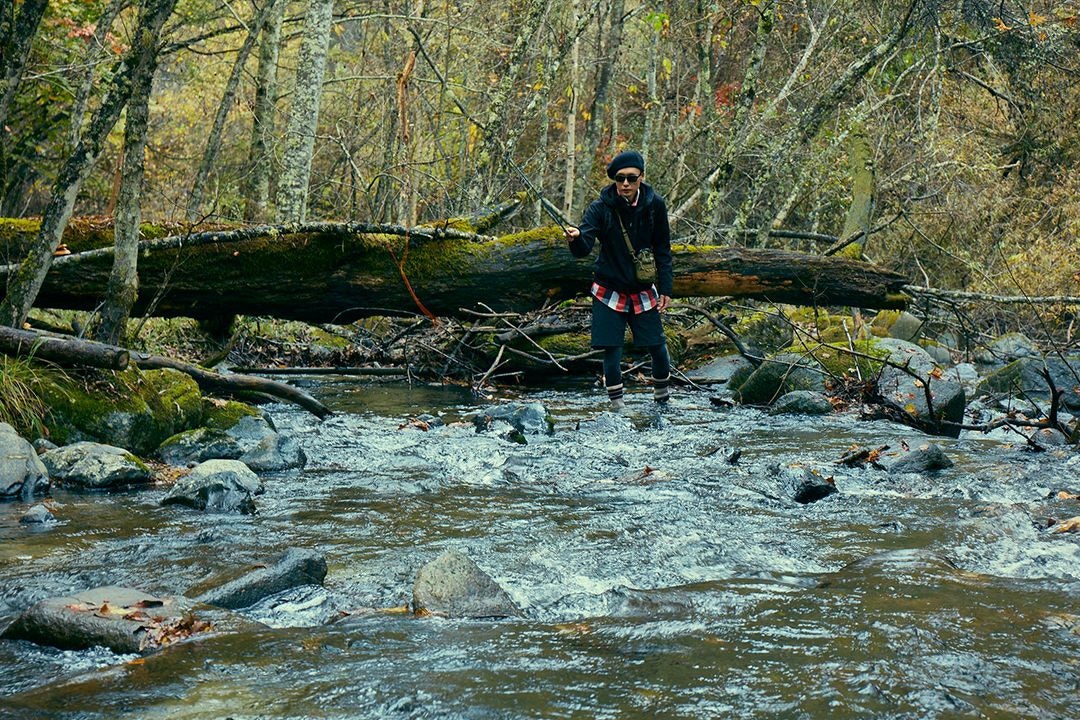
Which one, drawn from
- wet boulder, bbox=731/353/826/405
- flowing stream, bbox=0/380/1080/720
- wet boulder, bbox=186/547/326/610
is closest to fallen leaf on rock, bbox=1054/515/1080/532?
flowing stream, bbox=0/380/1080/720

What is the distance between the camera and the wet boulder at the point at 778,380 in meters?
10.8

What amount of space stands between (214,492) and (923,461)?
4.49 metres

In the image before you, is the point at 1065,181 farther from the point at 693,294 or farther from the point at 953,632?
the point at 953,632

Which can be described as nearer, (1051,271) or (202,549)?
(202,549)

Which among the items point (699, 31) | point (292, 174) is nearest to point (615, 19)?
point (699, 31)

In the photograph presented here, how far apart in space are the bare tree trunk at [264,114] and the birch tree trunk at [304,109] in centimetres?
415

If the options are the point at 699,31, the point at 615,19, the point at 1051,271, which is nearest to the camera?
the point at 1051,271

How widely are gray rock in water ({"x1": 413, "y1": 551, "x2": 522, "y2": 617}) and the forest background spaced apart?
863 centimetres

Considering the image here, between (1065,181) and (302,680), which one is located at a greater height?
(1065,181)

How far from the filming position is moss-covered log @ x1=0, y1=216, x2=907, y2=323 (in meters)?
A: 10.1

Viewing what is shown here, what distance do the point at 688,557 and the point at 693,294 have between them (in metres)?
6.05

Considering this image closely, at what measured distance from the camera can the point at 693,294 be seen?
10.6 meters

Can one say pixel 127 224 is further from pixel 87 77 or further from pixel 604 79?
pixel 604 79

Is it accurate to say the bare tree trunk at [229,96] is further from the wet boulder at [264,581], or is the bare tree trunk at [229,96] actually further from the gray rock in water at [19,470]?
the wet boulder at [264,581]
